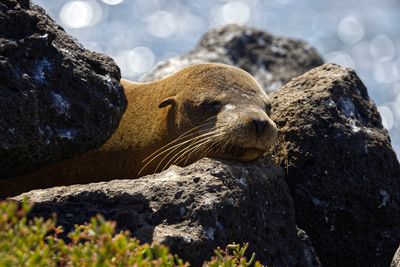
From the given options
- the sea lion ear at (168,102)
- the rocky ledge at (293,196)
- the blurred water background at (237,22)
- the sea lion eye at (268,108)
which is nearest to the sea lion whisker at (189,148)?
the rocky ledge at (293,196)

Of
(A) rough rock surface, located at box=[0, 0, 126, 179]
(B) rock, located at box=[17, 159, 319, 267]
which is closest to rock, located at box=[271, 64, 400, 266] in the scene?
(B) rock, located at box=[17, 159, 319, 267]

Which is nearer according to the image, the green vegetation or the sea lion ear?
the green vegetation

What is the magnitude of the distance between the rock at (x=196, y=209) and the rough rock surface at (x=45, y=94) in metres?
0.36

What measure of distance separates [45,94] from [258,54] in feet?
29.9

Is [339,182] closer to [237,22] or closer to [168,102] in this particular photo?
[168,102]

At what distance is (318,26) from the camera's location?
3419 cm

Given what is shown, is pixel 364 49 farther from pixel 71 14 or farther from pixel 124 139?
pixel 124 139

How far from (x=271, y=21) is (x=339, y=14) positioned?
283 centimetres

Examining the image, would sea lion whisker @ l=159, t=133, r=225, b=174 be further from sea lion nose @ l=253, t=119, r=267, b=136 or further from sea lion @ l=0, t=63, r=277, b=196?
sea lion nose @ l=253, t=119, r=267, b=136

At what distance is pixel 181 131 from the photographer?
7945 millimetres

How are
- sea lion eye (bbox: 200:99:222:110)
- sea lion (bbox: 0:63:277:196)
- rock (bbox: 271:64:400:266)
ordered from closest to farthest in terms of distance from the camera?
sea lion (bbox: 0:63:277:196) → rock (bbox: 271:64:400:266) → sea lion eye (bbox: 200:99:222:110)

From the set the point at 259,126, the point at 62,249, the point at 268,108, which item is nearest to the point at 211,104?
the point at 268,108

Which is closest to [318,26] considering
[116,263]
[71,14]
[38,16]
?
[71,14]

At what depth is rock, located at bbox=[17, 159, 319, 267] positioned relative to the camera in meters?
5.89
